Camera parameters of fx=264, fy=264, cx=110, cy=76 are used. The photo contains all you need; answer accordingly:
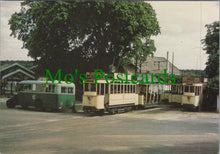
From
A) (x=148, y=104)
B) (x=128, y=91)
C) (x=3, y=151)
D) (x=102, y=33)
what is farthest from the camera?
(x=148, y=104)

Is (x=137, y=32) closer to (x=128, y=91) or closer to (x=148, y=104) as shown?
(x=128, y=91)

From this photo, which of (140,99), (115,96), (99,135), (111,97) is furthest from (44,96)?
(140,99)

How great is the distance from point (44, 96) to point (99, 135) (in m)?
2.26

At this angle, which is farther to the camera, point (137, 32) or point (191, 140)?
point (137, 32)

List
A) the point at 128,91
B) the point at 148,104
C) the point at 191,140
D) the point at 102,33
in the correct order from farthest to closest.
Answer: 1. the point at 148,104
2. the point at 128,91
3. the point at 102,33
4. the point at 191,140

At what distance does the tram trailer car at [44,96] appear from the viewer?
20.2ft

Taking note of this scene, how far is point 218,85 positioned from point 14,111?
465 cm

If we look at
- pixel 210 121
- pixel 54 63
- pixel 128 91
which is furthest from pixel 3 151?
pixel 128 91

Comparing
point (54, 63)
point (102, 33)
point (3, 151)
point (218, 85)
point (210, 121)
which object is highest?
point (102, 33)

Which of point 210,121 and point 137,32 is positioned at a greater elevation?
point 137,32

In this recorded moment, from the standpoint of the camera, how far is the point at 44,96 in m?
7.23

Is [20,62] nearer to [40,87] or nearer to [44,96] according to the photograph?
[40,87]

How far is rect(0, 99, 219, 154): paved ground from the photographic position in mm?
5266

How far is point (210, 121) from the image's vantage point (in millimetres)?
6109
